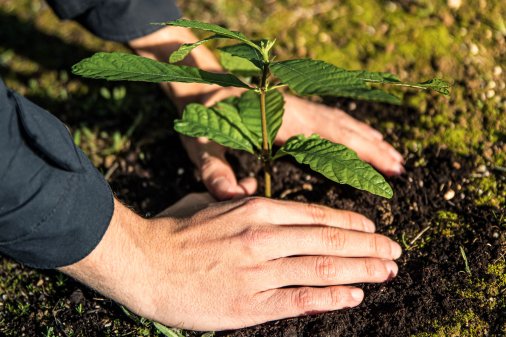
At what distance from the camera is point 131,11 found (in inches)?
109

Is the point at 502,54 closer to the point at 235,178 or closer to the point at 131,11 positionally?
the point at 235,178

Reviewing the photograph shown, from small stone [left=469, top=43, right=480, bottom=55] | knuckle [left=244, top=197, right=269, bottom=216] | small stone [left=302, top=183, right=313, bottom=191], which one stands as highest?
small stone [left=469, top=43, right=480, bottom=55]

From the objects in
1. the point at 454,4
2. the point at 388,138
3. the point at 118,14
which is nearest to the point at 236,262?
the point at 388,138

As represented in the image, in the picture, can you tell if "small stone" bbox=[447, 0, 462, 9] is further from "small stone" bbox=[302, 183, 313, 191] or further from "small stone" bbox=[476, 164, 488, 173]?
"small stone" bbox=[302, 183, 313, 191]

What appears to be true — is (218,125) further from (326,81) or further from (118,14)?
(118,14)

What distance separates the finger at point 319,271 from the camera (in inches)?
84.1

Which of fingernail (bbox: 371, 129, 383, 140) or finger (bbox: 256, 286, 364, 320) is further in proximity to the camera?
fingernail (bbox: 371, 129, 383, 140)

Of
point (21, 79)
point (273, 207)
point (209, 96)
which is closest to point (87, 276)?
point (273, 207)

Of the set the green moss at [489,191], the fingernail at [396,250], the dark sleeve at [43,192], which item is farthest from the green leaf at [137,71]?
the green moss at [489,191]

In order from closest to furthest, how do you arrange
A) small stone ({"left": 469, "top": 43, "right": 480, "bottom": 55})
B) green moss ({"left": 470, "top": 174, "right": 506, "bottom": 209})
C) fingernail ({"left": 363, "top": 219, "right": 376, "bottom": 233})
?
1. fingernail ({"left": 363, "top": 219, "right": 376, "bottom": 233})
2. green moss ({"left": 470, "top": 174, "right": 506, "bottom": 209})
3. small stone ({"left": 469, "top": 43, "right": 480, "bottom": 55})

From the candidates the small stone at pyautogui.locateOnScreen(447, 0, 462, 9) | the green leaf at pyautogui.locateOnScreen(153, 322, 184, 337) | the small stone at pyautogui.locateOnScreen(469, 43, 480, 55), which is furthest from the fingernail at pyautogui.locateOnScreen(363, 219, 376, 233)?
the small stone at pyautogui.locateOnScreen(447, 0, 462, 9)

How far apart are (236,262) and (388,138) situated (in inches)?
42.7

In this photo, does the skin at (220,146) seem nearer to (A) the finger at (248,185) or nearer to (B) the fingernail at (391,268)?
(A) the finger at (248,185)

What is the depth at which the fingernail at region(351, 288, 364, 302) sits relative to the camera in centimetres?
215
